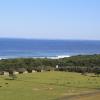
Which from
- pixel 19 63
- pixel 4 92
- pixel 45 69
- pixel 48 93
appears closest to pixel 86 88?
pixel 48 93

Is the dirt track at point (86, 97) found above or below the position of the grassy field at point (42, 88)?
below

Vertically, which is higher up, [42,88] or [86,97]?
[42,88]

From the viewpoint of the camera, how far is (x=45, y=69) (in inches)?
1636

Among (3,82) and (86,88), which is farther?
(3,82)

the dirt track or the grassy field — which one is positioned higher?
the grassy field

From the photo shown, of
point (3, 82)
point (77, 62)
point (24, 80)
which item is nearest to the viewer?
point (3, 82)

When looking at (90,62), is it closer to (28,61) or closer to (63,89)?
(28,61)

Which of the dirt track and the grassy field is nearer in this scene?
the dirt track

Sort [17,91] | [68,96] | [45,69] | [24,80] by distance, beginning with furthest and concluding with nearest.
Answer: [45,69] → [24,80] → [17,91] → [68,96]

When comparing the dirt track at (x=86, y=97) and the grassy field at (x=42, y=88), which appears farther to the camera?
the grassy field at (x=42, y=88)

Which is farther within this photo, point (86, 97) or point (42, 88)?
point (42, 88)

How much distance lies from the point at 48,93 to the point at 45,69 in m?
18.0

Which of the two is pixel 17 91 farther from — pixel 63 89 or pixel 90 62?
pixel 90 62

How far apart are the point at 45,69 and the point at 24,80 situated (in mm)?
11507
